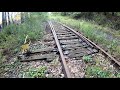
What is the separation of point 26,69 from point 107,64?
2129 millimetres

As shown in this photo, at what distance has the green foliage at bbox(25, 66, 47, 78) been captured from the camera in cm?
494

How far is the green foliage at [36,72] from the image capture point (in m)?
4.94

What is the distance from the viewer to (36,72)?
5109 mm

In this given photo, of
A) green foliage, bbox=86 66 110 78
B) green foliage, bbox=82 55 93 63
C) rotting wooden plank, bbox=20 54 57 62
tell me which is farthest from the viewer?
rotting wooden plank, bbox=20 54 57 62

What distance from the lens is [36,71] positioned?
5.18 metres

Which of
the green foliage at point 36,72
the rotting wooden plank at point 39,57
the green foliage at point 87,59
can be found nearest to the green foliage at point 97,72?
the green foliage at point 87,59

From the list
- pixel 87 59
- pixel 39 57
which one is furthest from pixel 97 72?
pixel 39 57

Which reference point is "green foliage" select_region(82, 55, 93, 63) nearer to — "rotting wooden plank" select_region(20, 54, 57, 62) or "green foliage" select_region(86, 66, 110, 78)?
"green foliage" select_region(86, 66, 110, 78)

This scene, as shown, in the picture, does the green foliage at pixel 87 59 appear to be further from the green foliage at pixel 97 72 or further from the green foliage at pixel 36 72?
the green foliage at pixel 36 72

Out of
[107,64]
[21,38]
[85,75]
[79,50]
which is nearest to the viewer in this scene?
[85,75]

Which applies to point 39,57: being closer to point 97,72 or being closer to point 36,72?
point 36,72

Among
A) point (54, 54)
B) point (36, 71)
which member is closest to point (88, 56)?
point (54, 54)

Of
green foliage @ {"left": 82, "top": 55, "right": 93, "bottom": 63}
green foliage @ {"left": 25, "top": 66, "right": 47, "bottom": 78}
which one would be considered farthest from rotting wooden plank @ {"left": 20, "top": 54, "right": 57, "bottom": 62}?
green foliage @ {"left": 82, "top": 55, "right": 93, "bottom": 63}
